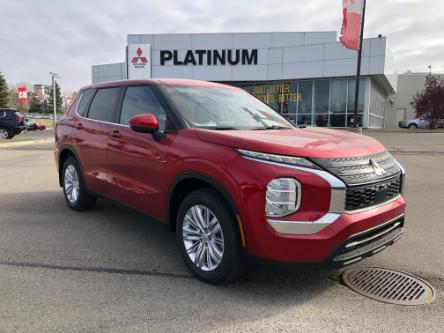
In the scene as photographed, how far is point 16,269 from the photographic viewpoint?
4000 mm

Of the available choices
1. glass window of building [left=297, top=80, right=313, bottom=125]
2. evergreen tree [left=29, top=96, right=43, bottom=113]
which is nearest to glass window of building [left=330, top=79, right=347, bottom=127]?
glass window of building [left=297, top=80, right=313, bottom=125]

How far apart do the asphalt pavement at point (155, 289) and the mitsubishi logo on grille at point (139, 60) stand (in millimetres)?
26294

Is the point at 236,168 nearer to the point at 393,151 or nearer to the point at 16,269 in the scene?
the point at 16,269

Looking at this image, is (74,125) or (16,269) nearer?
(16,269)

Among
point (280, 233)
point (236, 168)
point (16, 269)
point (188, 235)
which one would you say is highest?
point (236, 168)

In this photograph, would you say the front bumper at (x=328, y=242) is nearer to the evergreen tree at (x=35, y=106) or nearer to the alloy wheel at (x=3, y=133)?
the alloy wheel at (x=3, y=133)

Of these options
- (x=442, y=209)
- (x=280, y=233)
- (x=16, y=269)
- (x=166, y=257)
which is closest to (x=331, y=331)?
(x=280, y=233)

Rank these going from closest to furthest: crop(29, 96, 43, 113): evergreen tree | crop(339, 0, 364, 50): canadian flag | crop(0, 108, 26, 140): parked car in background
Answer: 1. crop(339, 0, 364, 50): canadian flag
2. crop(0, 108, 26, 140): parked car in background
3. crop(29, 96, 43, 113): evergreen tree

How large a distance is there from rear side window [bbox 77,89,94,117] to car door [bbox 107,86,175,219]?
112 cm

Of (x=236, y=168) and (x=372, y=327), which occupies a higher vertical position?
(x=236, y=168)

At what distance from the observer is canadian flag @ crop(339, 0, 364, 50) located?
17156 mm

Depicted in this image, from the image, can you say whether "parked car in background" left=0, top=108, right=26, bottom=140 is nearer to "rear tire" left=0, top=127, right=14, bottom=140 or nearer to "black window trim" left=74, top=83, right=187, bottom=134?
"rear tire" left=0, top=127, right=14, bottom=140

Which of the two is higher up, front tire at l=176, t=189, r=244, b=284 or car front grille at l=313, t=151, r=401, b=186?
car front grille at l=313, t=151, r=401, b=186

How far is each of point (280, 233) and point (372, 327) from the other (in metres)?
0.93
